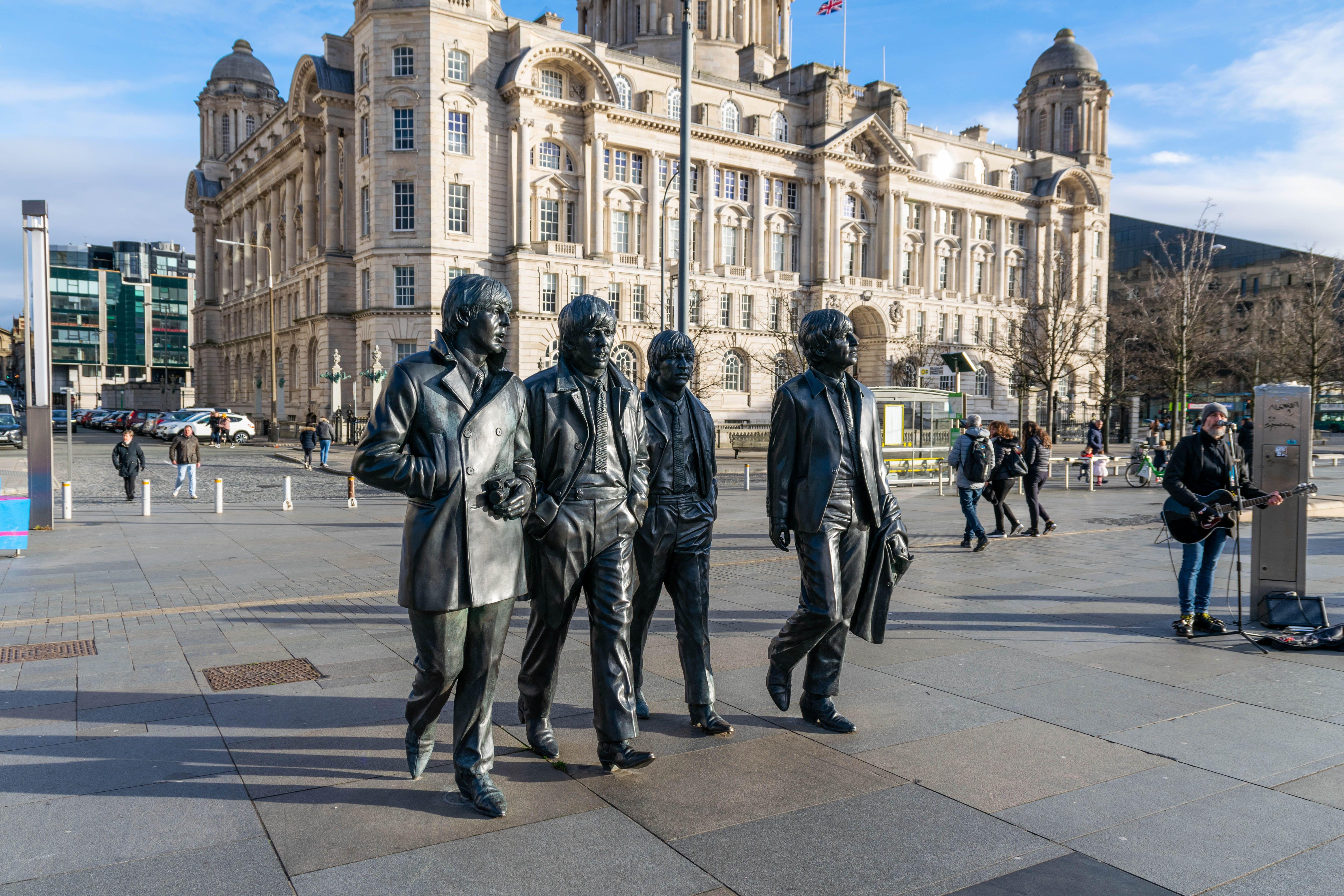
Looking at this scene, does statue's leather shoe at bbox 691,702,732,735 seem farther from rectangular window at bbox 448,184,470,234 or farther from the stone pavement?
rectangular window at bbox 448,184,470,234

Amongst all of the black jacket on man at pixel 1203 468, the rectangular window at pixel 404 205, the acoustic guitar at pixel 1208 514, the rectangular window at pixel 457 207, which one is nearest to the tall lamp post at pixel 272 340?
the rectangular window at pixel 404 205

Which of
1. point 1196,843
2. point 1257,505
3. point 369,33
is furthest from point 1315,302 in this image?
point 369,33

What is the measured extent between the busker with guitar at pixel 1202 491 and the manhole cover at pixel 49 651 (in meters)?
8.21

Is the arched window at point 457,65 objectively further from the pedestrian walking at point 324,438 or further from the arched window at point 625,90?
the pedestrian walking at point 324,438

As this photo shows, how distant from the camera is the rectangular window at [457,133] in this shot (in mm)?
48656

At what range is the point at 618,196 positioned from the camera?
54.2m

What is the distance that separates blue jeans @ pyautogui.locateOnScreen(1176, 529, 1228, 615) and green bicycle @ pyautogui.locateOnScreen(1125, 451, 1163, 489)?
17.2 metres

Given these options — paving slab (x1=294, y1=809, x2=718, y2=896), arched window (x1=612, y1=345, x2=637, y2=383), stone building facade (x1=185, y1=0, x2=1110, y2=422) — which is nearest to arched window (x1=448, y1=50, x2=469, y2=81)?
stone building facade (x1=185, y1=0, x2=1110, y2=422)

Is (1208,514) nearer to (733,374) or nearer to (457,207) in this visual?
(457,207)

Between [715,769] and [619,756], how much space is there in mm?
466

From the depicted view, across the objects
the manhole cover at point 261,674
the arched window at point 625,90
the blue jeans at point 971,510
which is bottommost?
the manhole cover at point 261,674

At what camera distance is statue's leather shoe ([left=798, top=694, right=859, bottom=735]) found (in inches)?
199

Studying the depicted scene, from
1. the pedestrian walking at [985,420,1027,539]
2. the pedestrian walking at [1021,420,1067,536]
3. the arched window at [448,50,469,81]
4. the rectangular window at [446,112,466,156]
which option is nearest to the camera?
the pedestrian walking at [985,420,1027,539]

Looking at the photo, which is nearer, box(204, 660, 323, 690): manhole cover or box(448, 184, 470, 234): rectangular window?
box(204, 660, 323, 690): manhole cover
